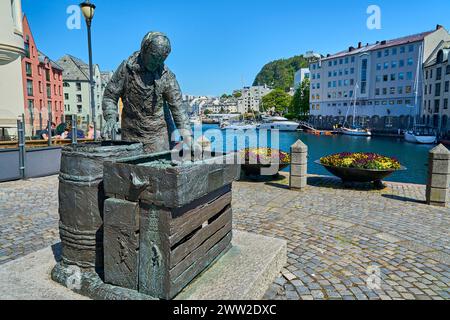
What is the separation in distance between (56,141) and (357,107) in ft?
249

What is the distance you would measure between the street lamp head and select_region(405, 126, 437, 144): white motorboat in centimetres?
5125

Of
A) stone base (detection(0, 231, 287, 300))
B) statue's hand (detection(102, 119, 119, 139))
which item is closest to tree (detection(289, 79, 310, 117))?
statue's hand (detection(102, 119, 119, 139))

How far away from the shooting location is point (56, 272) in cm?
341

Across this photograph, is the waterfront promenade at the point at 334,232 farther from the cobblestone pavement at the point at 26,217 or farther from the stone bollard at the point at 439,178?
the stone bollard at the point at 439,178

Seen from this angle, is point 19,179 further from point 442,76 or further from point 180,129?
point 442,76

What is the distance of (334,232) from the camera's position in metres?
6.29

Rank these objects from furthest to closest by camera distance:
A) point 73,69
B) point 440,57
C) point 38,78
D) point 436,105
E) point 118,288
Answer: point 73,69, point 436,105, point 440,57, point 38,78, point 118,288

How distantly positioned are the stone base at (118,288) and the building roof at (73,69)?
72902 millimetres

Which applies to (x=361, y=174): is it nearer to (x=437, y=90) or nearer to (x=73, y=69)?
(x=437, y=90)

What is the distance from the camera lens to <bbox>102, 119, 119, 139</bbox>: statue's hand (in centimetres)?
459

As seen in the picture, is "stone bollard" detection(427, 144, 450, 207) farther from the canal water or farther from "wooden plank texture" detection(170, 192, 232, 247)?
the canal water

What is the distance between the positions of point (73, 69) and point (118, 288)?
7655cm

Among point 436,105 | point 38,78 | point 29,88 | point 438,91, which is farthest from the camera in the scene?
point 436,105

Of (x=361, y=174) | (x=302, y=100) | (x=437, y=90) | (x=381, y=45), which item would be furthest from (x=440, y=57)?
(x=361, y=174)
